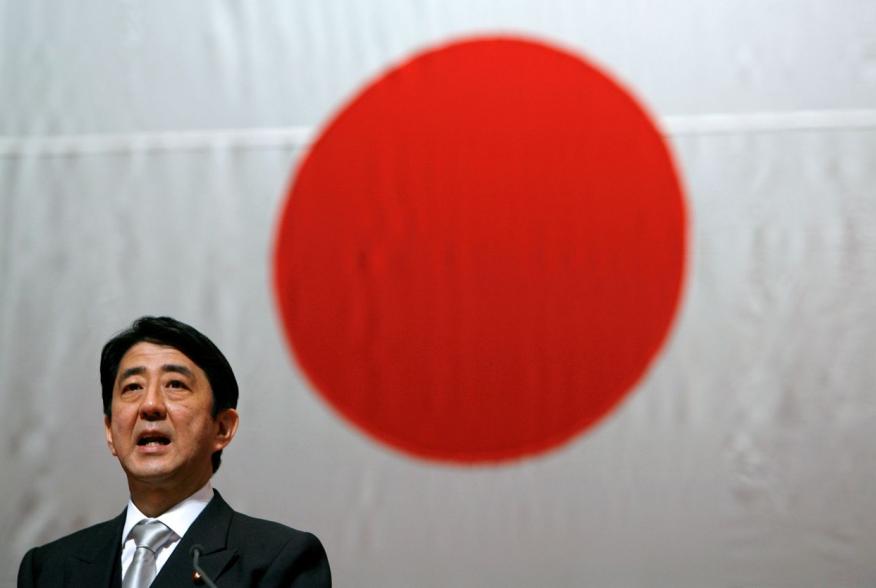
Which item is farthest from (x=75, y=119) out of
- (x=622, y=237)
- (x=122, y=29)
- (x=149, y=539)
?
(x=622, y=237)

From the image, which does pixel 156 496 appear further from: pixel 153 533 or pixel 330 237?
pixel 330 237

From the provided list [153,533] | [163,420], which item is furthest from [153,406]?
[153,533]

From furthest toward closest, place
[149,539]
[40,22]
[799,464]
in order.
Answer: [40,22]
[799,464]
[149,539]

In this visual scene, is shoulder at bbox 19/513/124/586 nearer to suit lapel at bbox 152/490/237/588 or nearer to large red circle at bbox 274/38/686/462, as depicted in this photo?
suit lapel at bbox 152/490/237/588

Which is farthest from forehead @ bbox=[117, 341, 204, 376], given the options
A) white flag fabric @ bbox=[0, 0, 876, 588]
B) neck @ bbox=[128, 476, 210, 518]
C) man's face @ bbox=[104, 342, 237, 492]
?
white flag fabric @ bbox=[0, 0, 876, 588]

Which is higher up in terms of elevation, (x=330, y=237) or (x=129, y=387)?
(x=330, y=237)

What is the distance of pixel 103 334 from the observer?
106 centimetres

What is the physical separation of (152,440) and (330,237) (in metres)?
0.36

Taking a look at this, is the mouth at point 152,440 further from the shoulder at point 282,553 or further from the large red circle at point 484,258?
the large red circle at point 484,258

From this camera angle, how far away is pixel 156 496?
783mm

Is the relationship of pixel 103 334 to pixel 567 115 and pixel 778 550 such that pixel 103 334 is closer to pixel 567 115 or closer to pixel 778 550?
pixel 567 115

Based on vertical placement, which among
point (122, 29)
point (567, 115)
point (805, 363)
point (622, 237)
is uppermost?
point (122, 29)

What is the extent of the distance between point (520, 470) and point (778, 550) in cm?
31

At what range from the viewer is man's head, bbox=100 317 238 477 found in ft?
2.55
